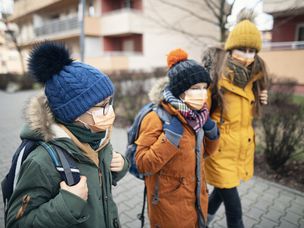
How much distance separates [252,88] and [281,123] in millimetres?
1760

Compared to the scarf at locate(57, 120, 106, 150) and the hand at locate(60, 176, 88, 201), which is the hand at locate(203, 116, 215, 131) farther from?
the hand at locate(60, 176, 88, 201)

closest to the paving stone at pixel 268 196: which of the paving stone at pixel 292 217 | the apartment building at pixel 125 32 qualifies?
the paving stone at pixel 292 217

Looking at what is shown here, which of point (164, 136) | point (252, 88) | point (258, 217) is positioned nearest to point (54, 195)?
point (164, 136)

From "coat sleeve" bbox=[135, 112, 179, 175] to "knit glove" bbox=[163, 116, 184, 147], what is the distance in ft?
0.10

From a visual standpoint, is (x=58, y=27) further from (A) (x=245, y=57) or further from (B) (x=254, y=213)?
(B) (x=254, y=213)

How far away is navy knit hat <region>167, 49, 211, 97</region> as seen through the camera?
1.92 m

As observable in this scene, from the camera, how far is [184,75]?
1.92m

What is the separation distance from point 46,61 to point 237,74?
1.69 meters

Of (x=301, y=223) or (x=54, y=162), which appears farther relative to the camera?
(x=301, y=223)

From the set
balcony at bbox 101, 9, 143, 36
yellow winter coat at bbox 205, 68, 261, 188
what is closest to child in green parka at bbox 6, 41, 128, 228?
yellow winter coat at bbox 205, 68, 261, 188

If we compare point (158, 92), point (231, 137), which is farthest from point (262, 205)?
point (158, 92)

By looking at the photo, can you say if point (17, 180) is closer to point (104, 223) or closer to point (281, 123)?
point (104, 223)

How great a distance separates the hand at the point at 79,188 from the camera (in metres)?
1.23

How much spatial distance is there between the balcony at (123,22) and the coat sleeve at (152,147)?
16.6 m
